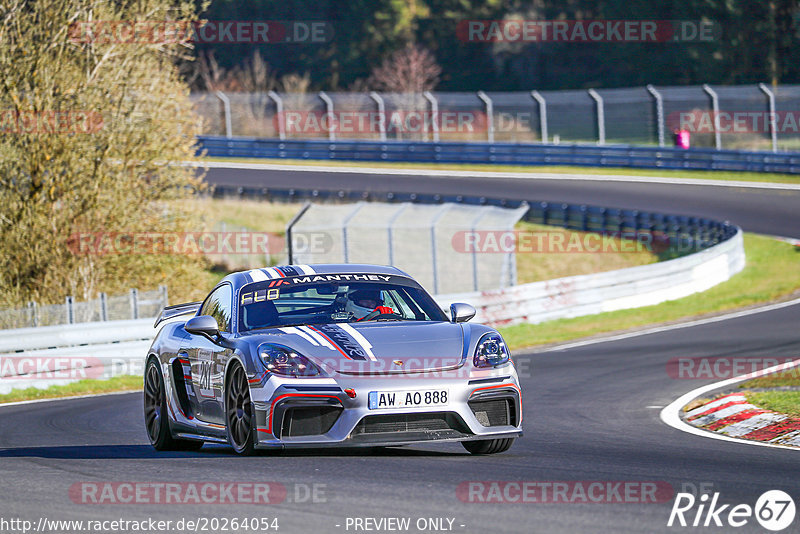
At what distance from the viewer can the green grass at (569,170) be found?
125 ft

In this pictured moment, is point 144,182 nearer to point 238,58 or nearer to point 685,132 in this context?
point 685,132

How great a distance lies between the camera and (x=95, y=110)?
2316cm

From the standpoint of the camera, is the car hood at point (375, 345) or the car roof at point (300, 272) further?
the car roof at point (300, 272)

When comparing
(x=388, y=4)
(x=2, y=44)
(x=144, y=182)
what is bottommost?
(x=144, y=182)

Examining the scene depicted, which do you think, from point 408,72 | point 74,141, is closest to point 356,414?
point 74,141

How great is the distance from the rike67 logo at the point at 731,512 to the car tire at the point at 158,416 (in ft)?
15.1

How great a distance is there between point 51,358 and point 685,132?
102 feet

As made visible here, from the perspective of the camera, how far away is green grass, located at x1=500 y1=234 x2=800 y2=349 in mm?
20266

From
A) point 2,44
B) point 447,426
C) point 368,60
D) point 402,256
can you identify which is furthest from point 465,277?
point 368,60
